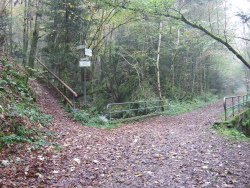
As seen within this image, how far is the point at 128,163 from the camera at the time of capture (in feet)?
14.6

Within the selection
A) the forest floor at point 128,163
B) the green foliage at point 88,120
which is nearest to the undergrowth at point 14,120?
the forest floor at point 128,163

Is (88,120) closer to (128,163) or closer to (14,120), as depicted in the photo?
(14,120)

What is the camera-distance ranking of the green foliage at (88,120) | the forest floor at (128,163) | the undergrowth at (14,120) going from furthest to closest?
the green foliage at (88,120)
the undergrowth at (14,120)
the forest floor at (128,163)

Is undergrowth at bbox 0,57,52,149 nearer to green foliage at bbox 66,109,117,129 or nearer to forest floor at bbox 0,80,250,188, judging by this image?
forest floor at bbox 0,80,250,188

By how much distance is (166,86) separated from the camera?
60.0 ft

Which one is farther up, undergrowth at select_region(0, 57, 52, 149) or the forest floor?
undergrowth at select_region(0, 57, 52, 149)

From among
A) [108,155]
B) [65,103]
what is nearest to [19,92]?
[65,103]

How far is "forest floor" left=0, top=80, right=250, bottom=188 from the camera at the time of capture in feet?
11.0

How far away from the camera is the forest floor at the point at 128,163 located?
3.35m

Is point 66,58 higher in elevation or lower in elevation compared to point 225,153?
higher

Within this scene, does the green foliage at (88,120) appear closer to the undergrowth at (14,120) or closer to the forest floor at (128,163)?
the undergrowth at (14,120)

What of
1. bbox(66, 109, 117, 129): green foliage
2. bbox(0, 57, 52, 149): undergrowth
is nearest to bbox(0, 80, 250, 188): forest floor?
bbox(0, 57, 52, 149): undergrowth

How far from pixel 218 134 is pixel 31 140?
20.3ft

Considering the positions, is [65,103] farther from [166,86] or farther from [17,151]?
[166,86]
